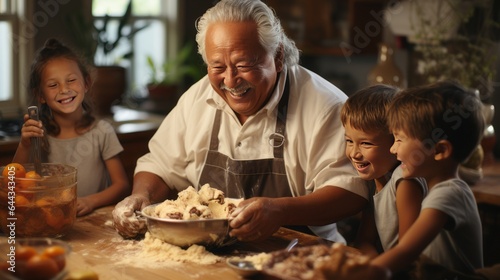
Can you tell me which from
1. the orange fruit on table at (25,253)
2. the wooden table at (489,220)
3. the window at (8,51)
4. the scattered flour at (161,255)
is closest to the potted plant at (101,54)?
the window at (8,51)

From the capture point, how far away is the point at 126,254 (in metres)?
1.77

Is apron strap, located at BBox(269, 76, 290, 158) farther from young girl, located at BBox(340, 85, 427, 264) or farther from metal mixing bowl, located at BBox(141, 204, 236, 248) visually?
metal mixing bowl, located at BBox(141, 204, 236, 248)

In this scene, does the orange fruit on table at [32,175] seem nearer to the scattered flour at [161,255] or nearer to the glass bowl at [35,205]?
the glass bowl at [35,205]

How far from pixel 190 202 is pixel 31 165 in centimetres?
54

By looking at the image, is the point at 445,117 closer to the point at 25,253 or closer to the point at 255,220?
the point at 255,220

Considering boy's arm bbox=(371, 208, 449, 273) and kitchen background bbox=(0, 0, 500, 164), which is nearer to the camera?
boy's arm bbox=(371, 208, 449, 273)

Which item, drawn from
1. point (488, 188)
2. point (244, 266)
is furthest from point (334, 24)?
point (244, 266)

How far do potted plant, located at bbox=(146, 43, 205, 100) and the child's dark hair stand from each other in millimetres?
2176

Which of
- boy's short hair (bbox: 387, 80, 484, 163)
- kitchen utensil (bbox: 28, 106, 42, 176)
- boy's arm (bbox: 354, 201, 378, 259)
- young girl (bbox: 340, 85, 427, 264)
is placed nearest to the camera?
boy's short hair (bbox: 387, 80, 484, 163)

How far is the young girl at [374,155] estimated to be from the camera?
5.44 ft

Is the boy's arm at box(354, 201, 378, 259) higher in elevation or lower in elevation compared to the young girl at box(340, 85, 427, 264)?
lower

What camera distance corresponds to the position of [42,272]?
51.5 inches

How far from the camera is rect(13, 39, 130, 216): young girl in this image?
2.24 meters

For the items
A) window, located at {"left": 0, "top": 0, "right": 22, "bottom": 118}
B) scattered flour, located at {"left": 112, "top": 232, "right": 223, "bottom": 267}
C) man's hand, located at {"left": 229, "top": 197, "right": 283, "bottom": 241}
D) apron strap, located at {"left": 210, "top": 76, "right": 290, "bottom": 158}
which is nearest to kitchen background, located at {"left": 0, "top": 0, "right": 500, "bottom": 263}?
window, located at {"left": 0, "top": 0, "right": 22, "bottom": 118}
